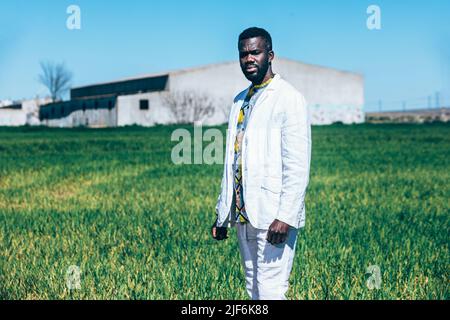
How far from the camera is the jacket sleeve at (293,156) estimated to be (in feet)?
10.1

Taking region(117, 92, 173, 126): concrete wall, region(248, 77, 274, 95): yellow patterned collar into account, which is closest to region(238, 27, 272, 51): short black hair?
region(248, 77, 274, 95): yellow patterned collar

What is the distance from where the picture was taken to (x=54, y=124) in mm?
58406

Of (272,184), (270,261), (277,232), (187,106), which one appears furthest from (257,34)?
(187,106)

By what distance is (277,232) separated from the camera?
310 centimetres

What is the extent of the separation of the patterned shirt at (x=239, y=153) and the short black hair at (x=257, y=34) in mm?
193

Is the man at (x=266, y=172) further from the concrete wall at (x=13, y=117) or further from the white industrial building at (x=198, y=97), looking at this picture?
the concrete wall at (x=13, y=117)

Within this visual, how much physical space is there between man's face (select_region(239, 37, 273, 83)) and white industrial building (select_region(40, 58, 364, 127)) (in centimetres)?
4369

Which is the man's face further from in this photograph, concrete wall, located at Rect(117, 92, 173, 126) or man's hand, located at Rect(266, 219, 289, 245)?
concrete wall, located at Rect(117, 92, 173, 126)

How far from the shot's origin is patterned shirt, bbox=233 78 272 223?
328 centimetres

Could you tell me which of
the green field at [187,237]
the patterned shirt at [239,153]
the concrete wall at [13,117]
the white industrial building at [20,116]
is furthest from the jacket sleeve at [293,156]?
the concrete wall at [13,117]

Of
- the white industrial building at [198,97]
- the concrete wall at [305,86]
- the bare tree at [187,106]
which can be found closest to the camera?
the bare tree at [187,106]
